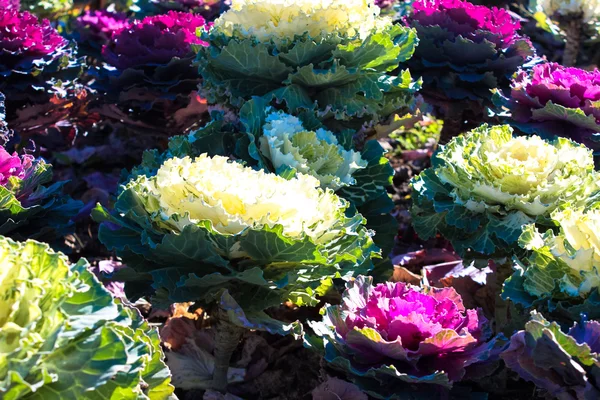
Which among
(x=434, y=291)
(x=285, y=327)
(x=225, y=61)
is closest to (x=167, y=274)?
(x=285, y=327)

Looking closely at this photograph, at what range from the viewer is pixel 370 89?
2.25 metres

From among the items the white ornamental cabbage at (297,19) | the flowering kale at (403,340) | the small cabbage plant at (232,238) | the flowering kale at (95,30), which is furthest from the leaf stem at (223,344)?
the flowering kale at (95,30)

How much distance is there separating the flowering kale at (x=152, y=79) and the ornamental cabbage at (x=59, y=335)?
5.45ft

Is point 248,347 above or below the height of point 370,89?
below

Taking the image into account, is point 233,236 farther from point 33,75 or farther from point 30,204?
point 33,75

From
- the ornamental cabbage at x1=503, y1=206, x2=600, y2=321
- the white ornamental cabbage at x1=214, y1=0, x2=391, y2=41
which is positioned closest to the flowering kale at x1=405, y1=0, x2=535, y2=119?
the white ornamental cabbage at x1=214, y1=0, x2=391, y2=41

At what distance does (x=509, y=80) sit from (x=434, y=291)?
4.23 feet

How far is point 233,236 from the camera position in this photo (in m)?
1.54

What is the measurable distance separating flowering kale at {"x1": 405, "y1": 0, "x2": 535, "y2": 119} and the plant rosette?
0.57 meters

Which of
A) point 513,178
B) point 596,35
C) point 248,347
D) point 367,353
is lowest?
point 248,347

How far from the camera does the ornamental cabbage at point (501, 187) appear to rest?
1.82m

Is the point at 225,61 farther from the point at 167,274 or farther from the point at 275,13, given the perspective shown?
the point at 167,274

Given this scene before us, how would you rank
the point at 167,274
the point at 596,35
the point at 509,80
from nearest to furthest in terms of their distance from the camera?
the point at 167,274, the point at 509,80, the point at 596,35

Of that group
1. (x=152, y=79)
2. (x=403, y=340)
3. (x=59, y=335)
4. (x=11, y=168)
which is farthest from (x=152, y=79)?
(x=59, y=335)
